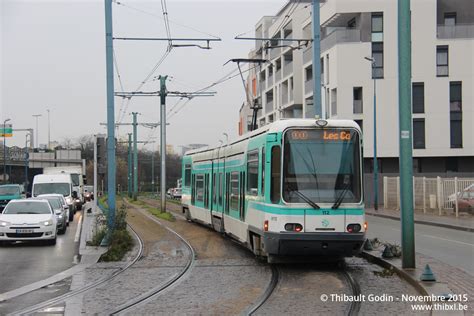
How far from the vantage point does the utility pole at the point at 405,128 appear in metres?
11.6

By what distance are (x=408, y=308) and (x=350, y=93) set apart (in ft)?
132

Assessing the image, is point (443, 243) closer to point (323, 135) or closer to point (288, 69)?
point (323, 135)

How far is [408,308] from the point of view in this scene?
9.05 m

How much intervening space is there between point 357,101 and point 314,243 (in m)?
37.9

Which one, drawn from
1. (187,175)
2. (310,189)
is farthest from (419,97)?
(310,189)

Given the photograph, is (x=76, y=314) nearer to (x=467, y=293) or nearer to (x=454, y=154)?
(x=467, y=293)

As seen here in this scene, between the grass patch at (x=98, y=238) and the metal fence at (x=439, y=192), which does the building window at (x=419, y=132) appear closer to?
the metal fence at (x=439, y=192)

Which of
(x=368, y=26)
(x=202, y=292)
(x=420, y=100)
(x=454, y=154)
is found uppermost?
(x=368, y=26)

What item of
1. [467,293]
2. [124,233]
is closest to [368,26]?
[124,233]

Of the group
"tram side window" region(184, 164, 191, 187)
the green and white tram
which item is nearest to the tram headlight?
the green and white tram

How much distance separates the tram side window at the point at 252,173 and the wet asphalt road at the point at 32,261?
4514 mm

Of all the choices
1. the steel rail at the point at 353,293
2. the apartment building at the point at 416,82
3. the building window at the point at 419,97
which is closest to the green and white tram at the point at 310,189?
the steel rail at the point at 353,293

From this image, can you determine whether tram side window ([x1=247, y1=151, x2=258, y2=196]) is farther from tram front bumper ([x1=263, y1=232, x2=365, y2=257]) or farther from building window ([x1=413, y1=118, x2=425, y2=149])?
building window ([x1=413, y1=118, x2=425, y2=149])

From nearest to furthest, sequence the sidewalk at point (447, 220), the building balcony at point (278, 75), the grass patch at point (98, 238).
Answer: the grass patch at point (98, 238)
the sidewalk at point (447, 220)
the building balcony at point (278, 75)
